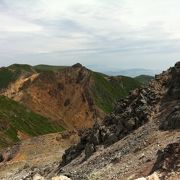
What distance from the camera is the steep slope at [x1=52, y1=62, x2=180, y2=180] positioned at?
132ft

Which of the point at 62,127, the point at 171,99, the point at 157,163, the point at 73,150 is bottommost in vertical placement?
the point at 62,127

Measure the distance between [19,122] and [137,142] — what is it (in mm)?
129181

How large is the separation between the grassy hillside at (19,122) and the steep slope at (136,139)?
96.2 metres

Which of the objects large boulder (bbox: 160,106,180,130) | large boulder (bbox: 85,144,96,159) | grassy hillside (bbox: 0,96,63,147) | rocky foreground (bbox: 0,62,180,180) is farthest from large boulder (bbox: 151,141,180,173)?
grassy hillside (bbox: 0,96,63,147)

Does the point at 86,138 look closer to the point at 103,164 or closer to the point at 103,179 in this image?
the point at 103,164

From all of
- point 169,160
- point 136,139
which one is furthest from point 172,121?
point 169,160

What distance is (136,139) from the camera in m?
50.4

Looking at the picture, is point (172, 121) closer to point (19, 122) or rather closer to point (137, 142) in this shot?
point (137, 142)

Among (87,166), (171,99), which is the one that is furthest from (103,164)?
(171,99)

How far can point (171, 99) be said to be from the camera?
57.6 metres

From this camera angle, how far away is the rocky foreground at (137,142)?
37.3 m

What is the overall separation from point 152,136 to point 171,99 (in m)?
11.0

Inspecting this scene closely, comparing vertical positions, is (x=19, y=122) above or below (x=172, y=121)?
below

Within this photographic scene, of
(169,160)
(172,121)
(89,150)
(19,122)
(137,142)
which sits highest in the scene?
(172,121)
